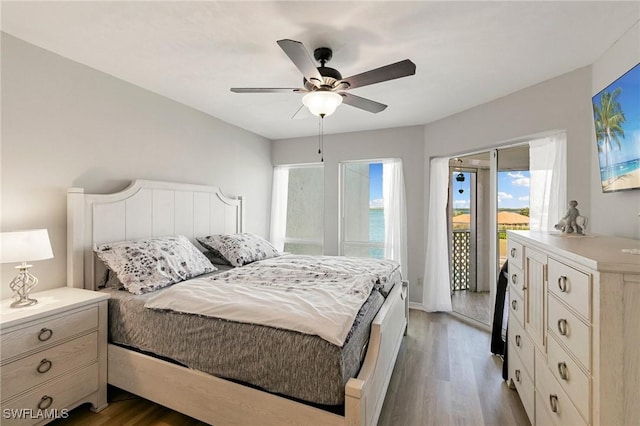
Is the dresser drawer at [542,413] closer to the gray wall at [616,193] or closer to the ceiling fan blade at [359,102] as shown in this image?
the gray wall at [616,193]

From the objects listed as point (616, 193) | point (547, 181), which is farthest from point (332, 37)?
point (547, 181)

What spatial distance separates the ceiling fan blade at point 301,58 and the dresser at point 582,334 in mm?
1559

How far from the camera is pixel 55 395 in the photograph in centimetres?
172

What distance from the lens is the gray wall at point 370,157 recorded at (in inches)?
154

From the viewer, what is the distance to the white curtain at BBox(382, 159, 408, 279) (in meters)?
3.98

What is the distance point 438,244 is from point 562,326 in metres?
2.45

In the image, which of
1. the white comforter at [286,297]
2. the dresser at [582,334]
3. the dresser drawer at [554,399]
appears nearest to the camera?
the dresser at [582,334]

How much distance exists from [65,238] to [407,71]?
2.69 metres

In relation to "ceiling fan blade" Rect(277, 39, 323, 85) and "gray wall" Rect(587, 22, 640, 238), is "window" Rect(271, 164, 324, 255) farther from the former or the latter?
"gray wall" Rect(587, 22, 640, 238)

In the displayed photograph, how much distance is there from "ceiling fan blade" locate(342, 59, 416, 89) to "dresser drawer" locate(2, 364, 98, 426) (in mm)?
2557

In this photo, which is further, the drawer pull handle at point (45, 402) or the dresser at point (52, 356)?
the drawer pull handle at point (45, 402)

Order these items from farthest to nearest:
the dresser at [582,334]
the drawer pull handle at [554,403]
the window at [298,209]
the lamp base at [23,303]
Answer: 1. the window at [298,209]
2. the lamp base at [23,303]
3. the drawer pull handle at [554,403]
4. the dresser at [582,334]

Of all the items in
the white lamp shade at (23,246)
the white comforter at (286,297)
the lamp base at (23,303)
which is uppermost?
the white lamp shade at (23,246)

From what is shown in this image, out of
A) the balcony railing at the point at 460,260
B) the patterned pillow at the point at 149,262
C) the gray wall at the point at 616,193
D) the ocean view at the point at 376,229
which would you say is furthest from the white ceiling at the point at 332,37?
the ocean view at the point at 376,229
